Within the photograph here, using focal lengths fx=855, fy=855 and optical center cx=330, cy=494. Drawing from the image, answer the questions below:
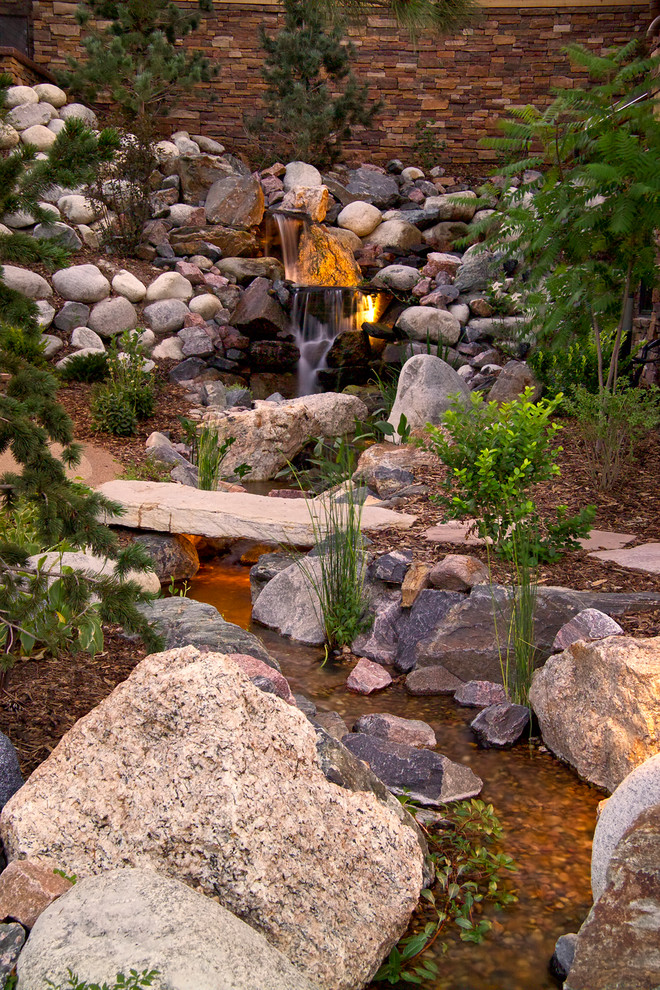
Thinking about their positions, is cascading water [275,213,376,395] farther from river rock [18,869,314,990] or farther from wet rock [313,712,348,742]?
river rock [18,869,314,990]

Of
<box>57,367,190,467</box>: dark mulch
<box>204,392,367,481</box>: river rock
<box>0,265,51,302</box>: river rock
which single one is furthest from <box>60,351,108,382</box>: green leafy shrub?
<box>204,392,367,481</box>: river rock

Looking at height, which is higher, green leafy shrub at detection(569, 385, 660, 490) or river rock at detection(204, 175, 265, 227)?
river rock at detection(204, 175, 265, 227)

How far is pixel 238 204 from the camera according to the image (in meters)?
13.4

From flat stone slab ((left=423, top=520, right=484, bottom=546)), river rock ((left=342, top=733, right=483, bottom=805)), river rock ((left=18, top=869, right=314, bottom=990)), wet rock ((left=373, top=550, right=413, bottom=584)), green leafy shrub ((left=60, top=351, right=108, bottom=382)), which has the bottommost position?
river rock ((left=342, top=733, right=483, bottom=805))

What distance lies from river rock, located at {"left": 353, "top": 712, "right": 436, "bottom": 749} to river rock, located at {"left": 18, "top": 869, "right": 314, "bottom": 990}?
1.66 meters

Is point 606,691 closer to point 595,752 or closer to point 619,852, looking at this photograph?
point 595,752

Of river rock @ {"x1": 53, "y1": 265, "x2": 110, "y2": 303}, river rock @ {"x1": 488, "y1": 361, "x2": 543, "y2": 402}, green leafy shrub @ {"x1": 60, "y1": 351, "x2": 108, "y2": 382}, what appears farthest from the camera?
river rock @ {"x1": 53, "y1": 265, "x2": 110, "y2": 303}

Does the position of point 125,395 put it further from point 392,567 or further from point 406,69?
point 406,69

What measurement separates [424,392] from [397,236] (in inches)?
275

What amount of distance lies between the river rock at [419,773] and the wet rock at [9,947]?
139 centimetres

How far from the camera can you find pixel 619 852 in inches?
76.8

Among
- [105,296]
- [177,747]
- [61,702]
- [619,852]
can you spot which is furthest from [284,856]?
[105,296]

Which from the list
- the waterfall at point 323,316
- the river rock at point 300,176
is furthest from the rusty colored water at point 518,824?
the river rock at point 300,176

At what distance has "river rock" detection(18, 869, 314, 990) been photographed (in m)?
1.72
